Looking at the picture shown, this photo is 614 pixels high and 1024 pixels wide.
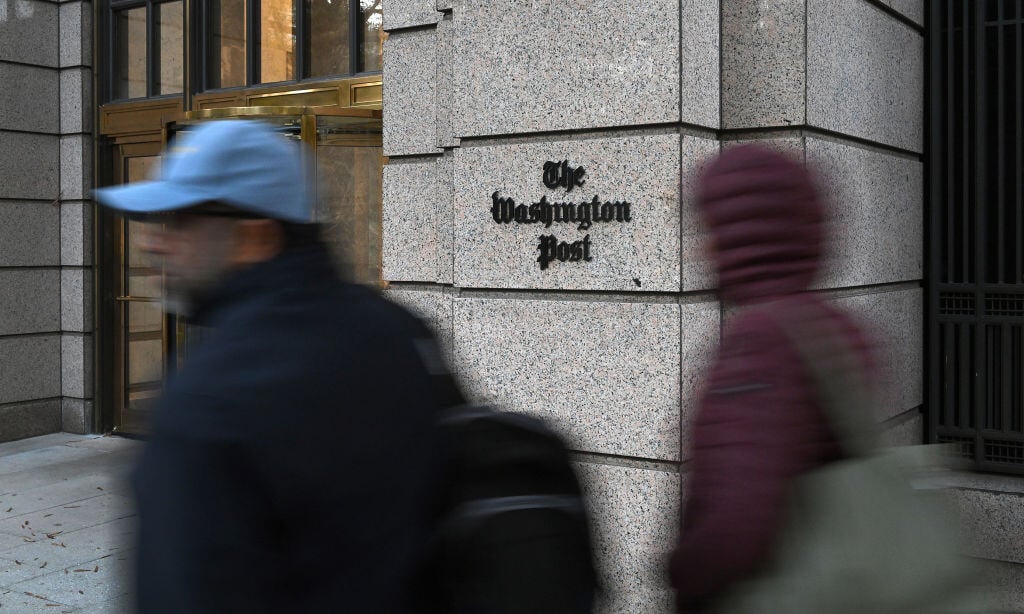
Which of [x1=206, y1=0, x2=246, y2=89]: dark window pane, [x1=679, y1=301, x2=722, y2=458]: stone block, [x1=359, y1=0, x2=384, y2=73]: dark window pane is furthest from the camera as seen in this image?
[x1=206, y1=0, x2=246, y2=89]: dark window pane

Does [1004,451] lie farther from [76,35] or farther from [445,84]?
[76,35]

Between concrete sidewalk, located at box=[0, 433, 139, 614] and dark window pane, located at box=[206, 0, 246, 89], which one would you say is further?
dark window pane, located at box=[206, 0, 246, 89]

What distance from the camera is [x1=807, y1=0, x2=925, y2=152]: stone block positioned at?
18.5 ft

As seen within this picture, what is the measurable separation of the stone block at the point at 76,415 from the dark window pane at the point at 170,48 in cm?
328

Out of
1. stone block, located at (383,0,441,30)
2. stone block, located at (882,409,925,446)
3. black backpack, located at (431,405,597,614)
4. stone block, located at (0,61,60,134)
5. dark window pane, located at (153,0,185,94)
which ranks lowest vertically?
stone block, located at (882,409,925,446)

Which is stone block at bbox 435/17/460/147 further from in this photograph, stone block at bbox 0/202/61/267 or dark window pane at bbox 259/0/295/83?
stone block at bbox 0/202/61/267

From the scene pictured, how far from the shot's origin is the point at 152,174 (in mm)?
10914

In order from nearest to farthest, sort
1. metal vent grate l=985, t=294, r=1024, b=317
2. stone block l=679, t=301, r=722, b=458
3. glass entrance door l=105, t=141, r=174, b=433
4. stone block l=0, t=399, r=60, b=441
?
stone block l=679, t=301, r=722, b=458 < metal vent grate l=985, t=294, r=1024, b=317 < stone block l=0, t=399, r=60, b=441 < glass entrance door l=105, t=141, r=174, b=433

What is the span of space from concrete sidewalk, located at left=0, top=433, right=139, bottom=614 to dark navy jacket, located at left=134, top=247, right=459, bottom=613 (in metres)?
3.12

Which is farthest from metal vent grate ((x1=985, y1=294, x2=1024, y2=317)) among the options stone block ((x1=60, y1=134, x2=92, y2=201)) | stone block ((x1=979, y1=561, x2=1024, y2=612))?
stone block ((x1=60, y1=134, x2=92, y2=201))

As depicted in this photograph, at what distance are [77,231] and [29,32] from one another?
6.66ft

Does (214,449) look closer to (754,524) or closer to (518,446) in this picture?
(518,446)

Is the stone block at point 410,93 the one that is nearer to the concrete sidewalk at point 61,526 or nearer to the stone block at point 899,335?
the concrete sidewalk at point 61,526

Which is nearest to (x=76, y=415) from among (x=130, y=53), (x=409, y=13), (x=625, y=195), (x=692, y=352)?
(x=130, y=53)
